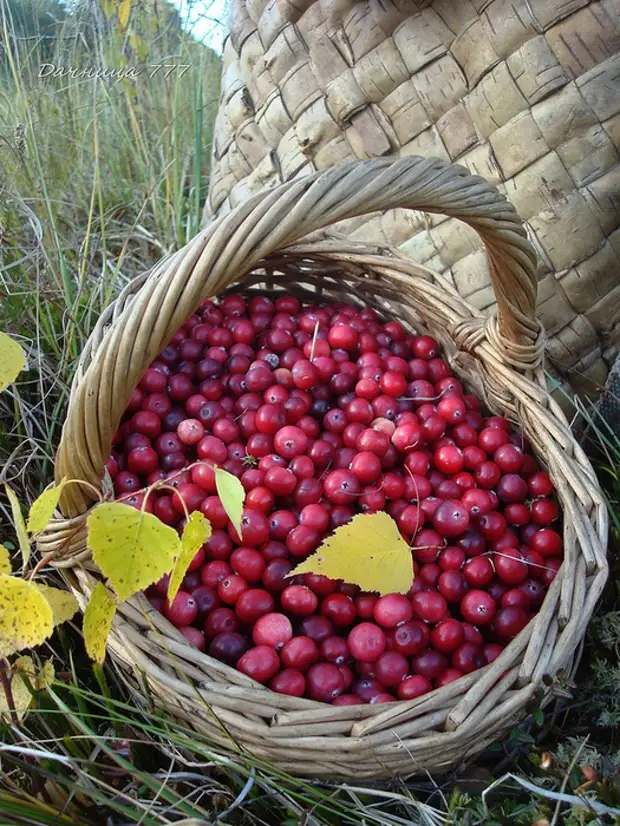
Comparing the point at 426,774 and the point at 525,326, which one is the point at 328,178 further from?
the point at 426,774

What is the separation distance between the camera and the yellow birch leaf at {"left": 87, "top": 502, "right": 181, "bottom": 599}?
0.64 meters

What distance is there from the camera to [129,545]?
2.14ft

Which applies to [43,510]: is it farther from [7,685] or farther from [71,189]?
[71,189]

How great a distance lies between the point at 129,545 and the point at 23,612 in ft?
0.51

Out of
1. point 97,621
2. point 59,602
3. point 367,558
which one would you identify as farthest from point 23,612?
point 367,558

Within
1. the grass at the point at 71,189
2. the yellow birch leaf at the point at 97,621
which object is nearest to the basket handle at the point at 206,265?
the yellow birch leaf at the point at 97,621

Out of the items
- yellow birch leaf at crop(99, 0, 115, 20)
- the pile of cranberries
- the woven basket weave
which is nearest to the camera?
the pile of cranberries

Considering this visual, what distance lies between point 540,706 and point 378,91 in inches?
54.5

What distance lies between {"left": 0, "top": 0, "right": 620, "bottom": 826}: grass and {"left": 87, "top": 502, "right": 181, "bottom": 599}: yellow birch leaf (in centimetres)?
29

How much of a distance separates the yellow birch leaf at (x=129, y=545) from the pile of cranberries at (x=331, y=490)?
41cm

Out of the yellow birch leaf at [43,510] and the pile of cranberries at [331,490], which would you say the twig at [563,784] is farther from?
the yellow birch leaf at [43,510]

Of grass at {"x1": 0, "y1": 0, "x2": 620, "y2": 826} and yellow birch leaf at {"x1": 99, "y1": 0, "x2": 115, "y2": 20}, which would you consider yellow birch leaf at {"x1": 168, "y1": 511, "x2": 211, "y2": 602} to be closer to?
grass at {"x1": 0, "y1": 0, "x2": 620, "y2": 826}

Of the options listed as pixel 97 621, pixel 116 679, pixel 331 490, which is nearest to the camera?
pixel 97 621

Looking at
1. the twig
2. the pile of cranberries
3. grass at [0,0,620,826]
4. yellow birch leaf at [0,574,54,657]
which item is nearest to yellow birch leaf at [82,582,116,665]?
yellow birch leaf at [0,574,54,657]
